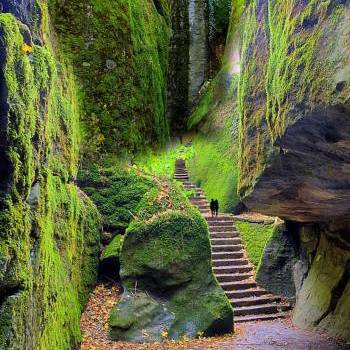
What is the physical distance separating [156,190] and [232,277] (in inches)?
120

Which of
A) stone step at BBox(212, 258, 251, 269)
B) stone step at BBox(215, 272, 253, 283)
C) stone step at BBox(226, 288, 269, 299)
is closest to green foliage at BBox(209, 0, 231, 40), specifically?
stone step at BBox(212, 258, 251, 269)

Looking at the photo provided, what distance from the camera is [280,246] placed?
10789 millimetres

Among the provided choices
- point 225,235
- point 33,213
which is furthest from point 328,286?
point 33,213

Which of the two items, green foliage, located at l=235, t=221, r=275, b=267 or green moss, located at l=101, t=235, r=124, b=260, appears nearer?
green moss, located at l=101, t=235, r=124, b=260

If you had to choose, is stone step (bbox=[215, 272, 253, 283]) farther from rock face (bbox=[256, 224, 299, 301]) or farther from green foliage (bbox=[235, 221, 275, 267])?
green foliage (bbox=[235, 221, 275, 267])

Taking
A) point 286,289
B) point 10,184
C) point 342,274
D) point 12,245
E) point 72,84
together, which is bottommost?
point 286,289

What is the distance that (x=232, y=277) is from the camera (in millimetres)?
11016

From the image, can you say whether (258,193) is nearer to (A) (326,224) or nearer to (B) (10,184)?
(A) (326,224)

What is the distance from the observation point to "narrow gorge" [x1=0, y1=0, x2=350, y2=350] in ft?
11.9

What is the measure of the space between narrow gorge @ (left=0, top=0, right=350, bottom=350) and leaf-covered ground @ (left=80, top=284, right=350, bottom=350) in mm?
39

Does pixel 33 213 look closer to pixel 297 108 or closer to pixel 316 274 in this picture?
pixel 297 108

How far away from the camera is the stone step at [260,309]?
9.76 m

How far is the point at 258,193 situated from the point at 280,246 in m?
5.48

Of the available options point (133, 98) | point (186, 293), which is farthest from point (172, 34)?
point (186, 293)
